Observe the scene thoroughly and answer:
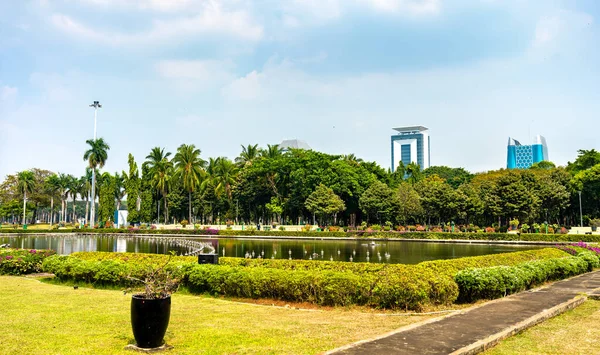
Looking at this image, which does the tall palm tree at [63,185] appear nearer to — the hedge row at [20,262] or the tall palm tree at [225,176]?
the tall palm tree at [225,176]

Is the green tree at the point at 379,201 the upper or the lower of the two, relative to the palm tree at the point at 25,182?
lower

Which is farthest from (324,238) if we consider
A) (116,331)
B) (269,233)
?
(116,331)

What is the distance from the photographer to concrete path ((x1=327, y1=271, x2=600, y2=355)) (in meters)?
7.06

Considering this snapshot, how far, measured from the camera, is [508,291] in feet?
42.9

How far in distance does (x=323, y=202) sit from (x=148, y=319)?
196ft

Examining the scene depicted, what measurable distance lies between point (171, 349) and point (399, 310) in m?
5.88

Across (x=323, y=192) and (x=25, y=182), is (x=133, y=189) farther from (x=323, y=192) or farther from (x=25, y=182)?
(x=323, y=192)

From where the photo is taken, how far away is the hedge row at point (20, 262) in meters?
17.9

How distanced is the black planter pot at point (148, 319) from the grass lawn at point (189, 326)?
301 millimetres

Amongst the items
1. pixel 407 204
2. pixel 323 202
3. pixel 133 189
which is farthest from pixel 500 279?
pixel 133 189

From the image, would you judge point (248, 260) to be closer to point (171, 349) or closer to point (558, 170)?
point (171, 349)

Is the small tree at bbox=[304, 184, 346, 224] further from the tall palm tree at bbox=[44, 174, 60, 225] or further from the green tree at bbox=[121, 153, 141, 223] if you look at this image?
the tall palm tree at bbox=[44, 174, 60, 225]

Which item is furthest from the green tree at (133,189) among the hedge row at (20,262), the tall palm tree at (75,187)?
the hedge row at (20,262)

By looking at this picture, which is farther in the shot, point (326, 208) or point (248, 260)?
point (326, 208)
